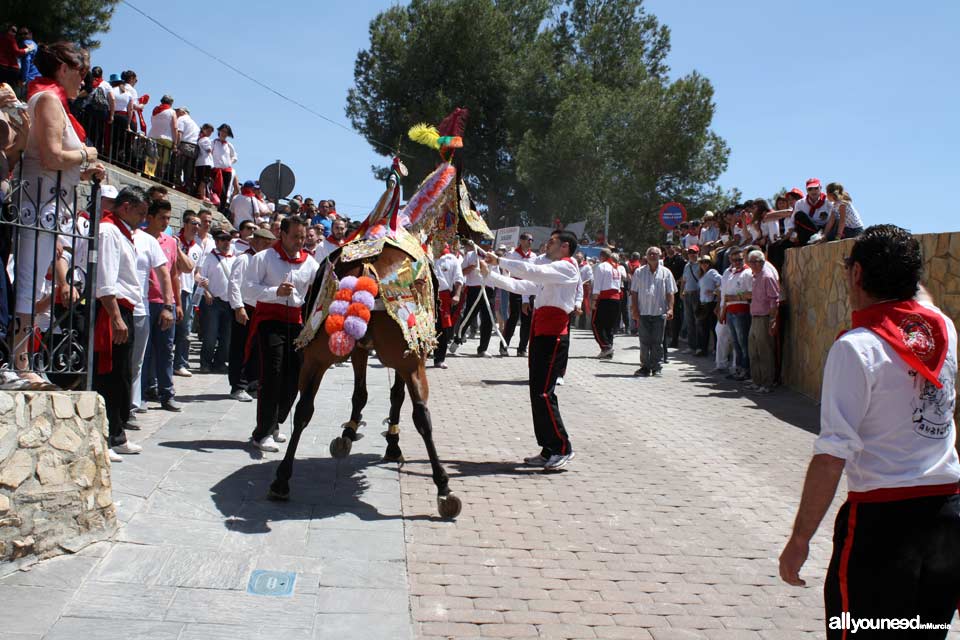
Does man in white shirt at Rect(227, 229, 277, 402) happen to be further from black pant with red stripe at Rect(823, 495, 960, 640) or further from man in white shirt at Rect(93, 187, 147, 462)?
black pant with red stripe at Rect(823, 495, 960, 640)

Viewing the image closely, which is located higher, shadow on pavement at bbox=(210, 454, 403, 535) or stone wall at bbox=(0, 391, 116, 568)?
stone wall at bbox=(0, 391, 116, 568)

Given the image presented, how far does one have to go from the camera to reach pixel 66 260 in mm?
5820

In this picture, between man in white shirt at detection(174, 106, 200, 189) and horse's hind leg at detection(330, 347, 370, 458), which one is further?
man in white shirt at detection(174, 106, 200, 189)

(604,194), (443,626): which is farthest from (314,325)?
(604,194)

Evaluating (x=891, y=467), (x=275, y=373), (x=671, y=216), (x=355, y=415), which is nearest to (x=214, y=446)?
(x=275, y=373)

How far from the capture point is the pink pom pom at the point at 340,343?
6.06 metres

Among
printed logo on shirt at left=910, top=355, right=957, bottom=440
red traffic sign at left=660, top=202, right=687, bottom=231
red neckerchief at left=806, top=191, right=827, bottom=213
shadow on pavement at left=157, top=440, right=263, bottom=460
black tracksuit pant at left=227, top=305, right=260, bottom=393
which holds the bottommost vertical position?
shadow on pavement at left=157, top=440, right=263, bottom=460

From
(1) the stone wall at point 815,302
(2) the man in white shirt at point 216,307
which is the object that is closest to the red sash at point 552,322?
(1) the stone wall at point 815,302

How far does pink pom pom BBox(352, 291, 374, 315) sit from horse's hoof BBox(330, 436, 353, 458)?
1.93 metres

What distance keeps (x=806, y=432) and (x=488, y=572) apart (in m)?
6.14

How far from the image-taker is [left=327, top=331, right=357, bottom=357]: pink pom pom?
6062 millimetres

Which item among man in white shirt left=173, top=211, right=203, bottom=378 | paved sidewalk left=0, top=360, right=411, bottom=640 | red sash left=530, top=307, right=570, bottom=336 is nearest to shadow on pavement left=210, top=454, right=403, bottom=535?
paved sidewalk left=0, top=360, right=411, bottom=640

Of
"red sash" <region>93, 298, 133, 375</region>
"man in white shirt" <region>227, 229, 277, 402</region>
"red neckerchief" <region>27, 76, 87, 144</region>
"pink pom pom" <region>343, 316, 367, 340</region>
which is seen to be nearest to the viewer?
"red neckerchief" <region>27, 76, 87, 144</region>

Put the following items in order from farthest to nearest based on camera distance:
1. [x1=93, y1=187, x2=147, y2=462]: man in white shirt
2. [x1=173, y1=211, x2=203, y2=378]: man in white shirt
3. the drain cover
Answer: [x1=173, y1=211, x2=203, y2=378]: man in white shirt
[x1=93, y1=187, x2=147, y2=462]: man in white shirt
the drain cover
